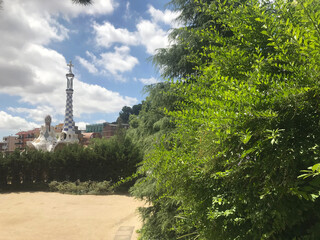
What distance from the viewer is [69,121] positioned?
3419cm

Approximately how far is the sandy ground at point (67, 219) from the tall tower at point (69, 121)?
21036mm

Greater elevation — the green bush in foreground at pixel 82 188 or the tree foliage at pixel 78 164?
the tree foliage at pixel 78 164

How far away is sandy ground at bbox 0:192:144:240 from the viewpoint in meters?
7.25

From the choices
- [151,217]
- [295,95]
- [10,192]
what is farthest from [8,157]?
[295,95]

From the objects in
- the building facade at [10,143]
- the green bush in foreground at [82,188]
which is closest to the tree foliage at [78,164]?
the green bush in foreground at [82,188]

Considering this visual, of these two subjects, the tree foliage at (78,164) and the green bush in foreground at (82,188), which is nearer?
the green bush in foreground at (82,188)

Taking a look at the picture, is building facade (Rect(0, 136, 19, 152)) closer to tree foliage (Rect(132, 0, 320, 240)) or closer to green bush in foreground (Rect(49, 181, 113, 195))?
green bush in foreground (Rect(49, 181, 113, 195))

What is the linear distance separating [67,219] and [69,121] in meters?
27.1

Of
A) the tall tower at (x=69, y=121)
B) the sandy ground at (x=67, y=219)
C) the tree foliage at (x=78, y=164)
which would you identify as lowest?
the sandy ground at (x=67, y=219)

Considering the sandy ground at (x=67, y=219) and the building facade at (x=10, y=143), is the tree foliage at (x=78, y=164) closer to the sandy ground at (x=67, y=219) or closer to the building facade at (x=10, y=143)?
the sandy ground at (x=67, y=219)

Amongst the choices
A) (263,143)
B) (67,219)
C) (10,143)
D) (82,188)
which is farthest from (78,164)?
(10,143)

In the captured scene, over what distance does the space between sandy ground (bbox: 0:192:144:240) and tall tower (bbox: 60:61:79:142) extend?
21036 millimetres

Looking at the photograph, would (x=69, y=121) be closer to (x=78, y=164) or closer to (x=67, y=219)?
(x=78, y=164)

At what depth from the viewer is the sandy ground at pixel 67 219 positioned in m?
7.25
